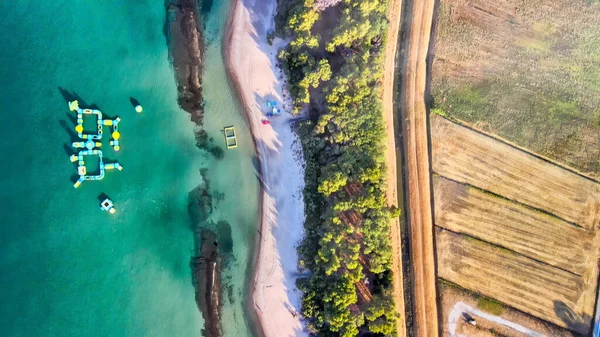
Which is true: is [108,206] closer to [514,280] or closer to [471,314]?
[471,314]

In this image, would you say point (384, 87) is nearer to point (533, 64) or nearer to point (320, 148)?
point (320, 148)

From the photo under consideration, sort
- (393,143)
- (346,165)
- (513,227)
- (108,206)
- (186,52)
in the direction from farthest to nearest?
(186,52)
(393,143)
(108,206)
(513,227)
(346,165)

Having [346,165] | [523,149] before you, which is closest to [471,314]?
[523,149]

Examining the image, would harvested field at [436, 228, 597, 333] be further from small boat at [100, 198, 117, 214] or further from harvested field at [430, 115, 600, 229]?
small boat at [100, 198, 117, 214]

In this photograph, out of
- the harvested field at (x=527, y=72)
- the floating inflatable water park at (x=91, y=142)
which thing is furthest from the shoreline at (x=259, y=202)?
the harvested field at (x=527, y=72)

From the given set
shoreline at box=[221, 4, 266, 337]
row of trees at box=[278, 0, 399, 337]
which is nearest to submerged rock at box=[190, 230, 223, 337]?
shoreline at box=[221, 4, 266, 337]

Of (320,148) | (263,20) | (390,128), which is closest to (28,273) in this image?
(320,148)

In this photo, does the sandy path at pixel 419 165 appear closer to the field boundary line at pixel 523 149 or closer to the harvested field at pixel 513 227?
the harvested field at pixel 513 227
